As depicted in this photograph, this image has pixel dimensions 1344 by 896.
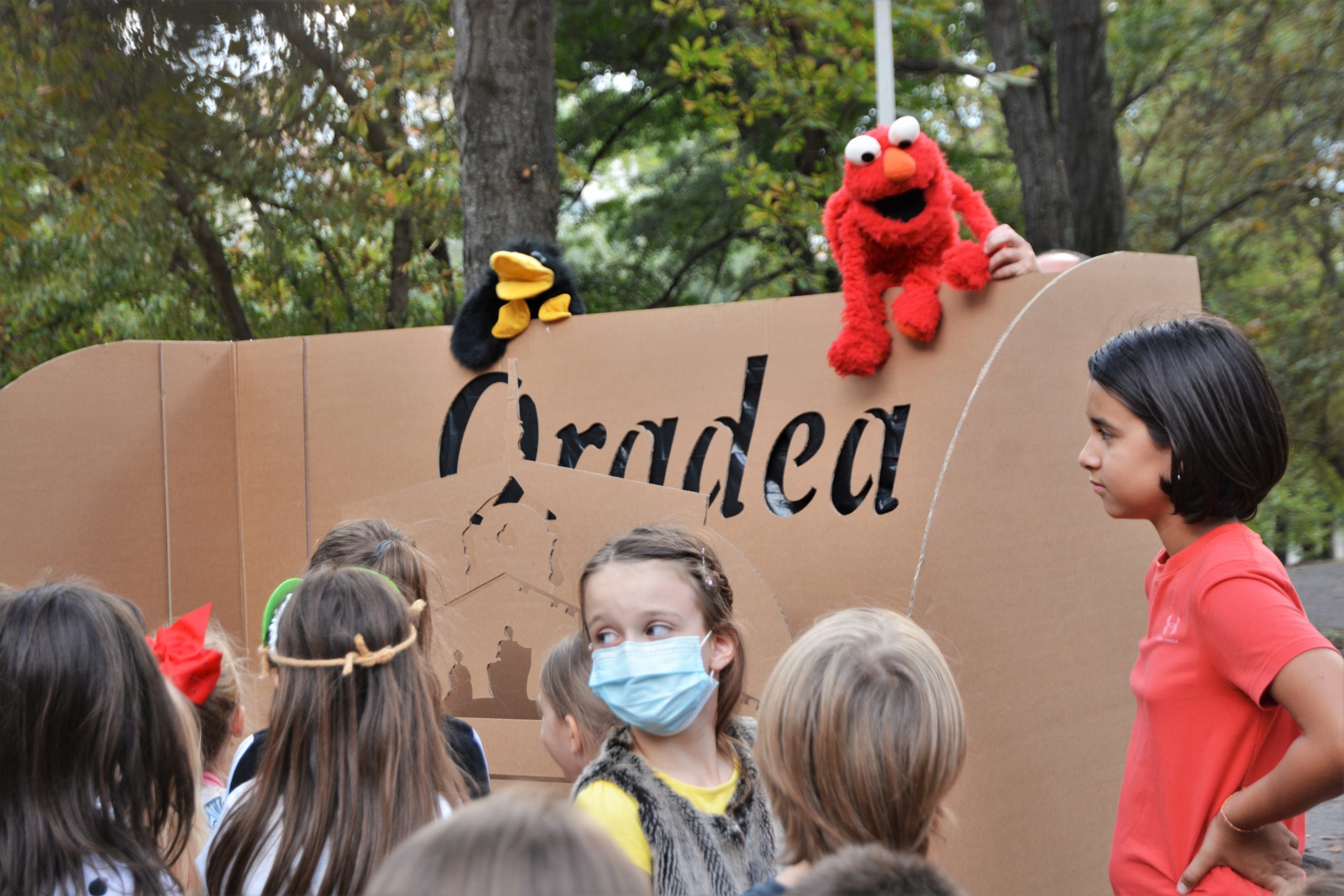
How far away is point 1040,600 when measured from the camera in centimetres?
214

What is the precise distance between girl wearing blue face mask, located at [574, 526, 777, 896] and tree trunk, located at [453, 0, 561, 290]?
6.50 ft

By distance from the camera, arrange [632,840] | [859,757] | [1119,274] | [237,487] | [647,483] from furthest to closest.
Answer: [237,487]
[647,483]
[1119,274]
[632,840]
[859,757]

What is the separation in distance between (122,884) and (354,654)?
0.42 metres

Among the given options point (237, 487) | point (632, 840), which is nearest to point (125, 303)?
point (237, 487)

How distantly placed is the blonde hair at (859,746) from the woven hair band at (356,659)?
0.59 metres

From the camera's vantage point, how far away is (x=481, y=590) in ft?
8.63

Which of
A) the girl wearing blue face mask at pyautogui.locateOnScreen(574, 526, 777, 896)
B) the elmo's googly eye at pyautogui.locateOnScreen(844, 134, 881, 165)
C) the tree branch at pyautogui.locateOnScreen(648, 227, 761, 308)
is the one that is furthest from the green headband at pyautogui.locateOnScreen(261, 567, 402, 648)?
the tree branch at pyautogui.locateOnScreen(648, 227, 761, 308)

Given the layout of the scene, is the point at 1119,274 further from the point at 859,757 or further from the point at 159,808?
the point at 159,808

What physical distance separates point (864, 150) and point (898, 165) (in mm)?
88

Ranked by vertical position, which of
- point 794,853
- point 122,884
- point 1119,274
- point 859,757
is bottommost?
point 122,884

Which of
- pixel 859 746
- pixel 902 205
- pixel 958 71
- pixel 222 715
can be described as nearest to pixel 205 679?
pixel 222 715

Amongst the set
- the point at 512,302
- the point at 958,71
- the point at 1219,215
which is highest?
the point at 958,71

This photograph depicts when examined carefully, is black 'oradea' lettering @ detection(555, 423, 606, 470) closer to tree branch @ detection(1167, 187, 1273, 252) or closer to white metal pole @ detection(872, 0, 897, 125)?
white metal pole @ detection(872, 0, 897, 125)

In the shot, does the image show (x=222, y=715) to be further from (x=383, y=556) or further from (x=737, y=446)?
(x=737, y=446)
